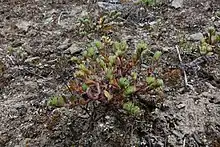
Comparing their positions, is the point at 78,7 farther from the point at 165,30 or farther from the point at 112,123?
the point at 112,123

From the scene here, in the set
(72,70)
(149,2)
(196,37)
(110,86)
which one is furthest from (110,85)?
(149,2)

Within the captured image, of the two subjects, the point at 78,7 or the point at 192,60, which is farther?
the point at 78,7

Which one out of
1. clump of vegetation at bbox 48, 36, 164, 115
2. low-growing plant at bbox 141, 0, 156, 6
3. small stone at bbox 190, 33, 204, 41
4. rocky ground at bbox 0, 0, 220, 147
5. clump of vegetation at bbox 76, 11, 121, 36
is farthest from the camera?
low-growing plant at bbox 141, 0, 156, 6

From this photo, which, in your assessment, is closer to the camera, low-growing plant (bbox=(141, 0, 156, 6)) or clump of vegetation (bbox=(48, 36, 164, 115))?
clump of vegetation (bbox=(48, 36, 164, 115))

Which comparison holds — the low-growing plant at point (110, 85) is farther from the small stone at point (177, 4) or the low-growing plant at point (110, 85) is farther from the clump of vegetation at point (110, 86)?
the small stone at point (177, 4)

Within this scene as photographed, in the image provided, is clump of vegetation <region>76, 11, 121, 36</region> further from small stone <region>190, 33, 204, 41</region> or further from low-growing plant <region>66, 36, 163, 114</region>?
low-growing plant <region>66, 36, 163, 114</region>

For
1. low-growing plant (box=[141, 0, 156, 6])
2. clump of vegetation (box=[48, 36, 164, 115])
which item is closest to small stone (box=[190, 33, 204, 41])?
low-growing plant (box=[141, 0, 156, 6])

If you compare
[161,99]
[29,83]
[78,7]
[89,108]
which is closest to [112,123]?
[89,108]

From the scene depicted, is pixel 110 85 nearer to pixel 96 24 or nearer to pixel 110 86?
pixel 110 86
